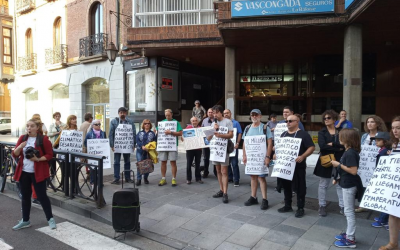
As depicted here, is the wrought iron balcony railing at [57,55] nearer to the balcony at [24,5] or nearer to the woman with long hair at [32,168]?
the balcony at [24,5]

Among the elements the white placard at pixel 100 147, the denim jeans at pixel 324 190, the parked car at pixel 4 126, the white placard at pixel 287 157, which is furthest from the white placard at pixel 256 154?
the parked car at pixel 4 126

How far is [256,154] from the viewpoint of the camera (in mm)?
5777

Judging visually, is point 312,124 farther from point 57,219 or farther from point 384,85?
point 57,219

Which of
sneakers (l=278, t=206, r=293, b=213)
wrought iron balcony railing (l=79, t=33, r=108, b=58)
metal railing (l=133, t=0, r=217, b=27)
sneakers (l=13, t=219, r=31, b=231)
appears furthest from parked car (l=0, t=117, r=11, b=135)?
sneakers (l=278, t=206, r=293, b=213)

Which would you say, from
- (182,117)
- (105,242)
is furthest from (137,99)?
(105,242)

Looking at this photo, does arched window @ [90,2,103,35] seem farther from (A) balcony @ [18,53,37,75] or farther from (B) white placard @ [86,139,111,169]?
(B) white placard @ [86,139,111,169]

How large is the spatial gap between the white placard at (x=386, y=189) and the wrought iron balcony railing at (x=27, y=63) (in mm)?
23198

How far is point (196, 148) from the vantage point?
7.14m

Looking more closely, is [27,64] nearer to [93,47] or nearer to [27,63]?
[27,63]

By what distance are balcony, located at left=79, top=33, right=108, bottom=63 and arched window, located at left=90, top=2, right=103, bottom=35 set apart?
651 millimetres

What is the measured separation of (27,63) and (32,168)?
67.3ft

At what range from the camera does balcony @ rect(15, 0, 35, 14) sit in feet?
69.0

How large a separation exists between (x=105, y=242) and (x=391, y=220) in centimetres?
403

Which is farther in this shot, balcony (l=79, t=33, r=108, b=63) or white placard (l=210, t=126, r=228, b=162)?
balcony (l=79, t=33, r=108, b=63)
